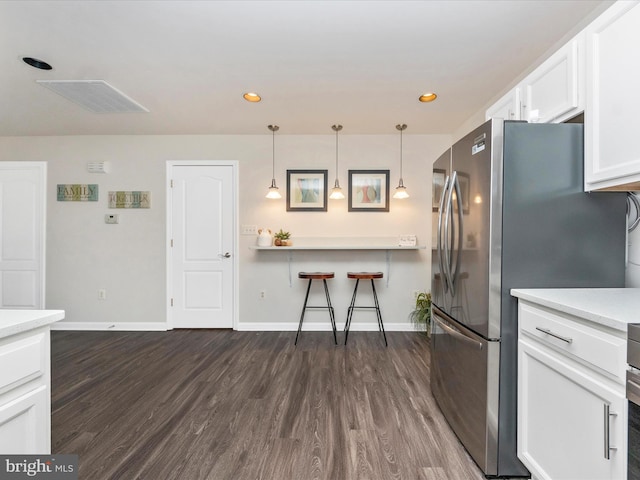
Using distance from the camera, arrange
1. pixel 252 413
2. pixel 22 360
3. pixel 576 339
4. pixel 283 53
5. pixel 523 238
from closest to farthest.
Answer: pixel 22 360
pixel 576 339
pixel 523 238
pixel 252 413
pixel 283 53

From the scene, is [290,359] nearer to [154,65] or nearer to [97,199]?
[154,65]

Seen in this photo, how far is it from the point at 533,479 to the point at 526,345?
0.61 m

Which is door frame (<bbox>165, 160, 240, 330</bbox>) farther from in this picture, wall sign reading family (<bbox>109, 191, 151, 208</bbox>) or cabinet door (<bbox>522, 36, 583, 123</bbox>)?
cabinet door (<bbox>522, 36, 583, 123</bbox>)

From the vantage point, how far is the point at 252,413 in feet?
6.50

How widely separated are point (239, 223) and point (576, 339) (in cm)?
344

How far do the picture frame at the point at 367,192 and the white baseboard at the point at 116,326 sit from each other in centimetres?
291

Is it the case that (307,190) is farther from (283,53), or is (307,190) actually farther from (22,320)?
(22,320)

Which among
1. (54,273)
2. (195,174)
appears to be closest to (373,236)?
(195,174)

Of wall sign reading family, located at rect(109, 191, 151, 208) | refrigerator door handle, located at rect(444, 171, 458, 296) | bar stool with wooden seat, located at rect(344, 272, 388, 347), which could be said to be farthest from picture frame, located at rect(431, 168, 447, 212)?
wall sign reading family, located at rect(109, 191, 151, 208)

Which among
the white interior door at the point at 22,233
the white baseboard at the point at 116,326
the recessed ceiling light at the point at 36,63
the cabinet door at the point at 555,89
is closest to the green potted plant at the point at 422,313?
the cabinet door at the point at 555,89

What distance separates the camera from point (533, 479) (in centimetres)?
136

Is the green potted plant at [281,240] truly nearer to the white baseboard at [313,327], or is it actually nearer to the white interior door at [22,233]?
the white baseboard at [313,327]

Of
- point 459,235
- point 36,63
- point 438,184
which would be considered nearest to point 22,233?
point 36,63

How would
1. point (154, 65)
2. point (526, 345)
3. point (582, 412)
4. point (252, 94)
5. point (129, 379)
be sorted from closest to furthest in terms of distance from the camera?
point (582, 412) → point (526, 345) → point (154, 65) → point (129, 379) → point (252, 94)
